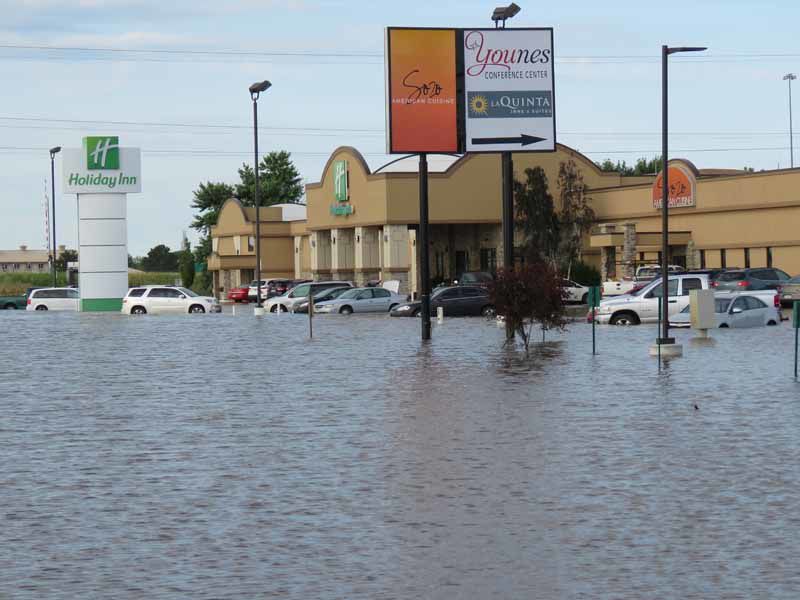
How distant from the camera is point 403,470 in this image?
14227mm

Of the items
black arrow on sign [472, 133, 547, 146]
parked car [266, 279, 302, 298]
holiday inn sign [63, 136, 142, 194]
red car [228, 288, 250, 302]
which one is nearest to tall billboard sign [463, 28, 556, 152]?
black arrow on sign [472, 133, 547, 146]

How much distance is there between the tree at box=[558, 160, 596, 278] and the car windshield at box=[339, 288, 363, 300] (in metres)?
22.0

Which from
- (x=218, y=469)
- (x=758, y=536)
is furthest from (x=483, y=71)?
(x=758, y=536)

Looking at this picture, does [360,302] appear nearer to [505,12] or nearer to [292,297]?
[292,297]

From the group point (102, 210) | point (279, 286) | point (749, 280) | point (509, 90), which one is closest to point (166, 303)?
point (102, 210)

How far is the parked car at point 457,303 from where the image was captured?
58875mm

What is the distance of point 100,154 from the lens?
→ 7350 centimetres

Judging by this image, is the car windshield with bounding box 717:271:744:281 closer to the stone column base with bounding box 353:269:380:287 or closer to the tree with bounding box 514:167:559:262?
the tree with bounding box 514:167:559:262

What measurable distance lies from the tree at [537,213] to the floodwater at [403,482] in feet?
174

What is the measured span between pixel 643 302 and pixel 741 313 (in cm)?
399

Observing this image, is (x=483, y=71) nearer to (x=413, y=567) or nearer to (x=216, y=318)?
(x=216, y=318)

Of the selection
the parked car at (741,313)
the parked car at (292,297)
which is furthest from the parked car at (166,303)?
the parked car at (741,313)

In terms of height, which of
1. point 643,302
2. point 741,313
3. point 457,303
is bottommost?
point 457,303

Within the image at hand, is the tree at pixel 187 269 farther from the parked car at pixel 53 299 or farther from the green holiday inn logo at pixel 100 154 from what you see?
the green holiday inn logo at pixel 100 154
